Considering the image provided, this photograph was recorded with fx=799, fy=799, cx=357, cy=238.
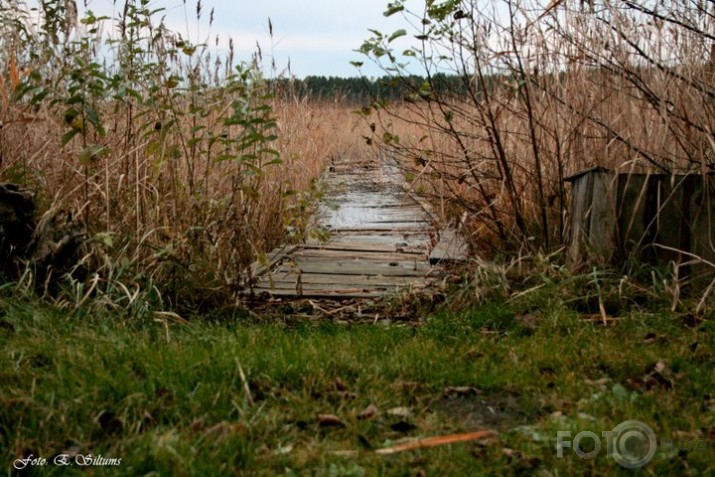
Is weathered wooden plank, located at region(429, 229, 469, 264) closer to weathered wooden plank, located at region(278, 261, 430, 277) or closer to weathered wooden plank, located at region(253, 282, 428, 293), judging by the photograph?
weathered wooden plank, located at region(278, 261, 430, 277)

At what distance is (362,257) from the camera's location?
5.80m

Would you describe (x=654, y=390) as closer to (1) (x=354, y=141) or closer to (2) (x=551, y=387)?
(2) (x=551, y=387)

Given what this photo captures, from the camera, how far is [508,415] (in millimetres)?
2762

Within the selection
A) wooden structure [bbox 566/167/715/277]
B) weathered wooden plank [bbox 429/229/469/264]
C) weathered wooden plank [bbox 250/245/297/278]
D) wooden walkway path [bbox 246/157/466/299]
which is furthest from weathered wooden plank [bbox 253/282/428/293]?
wooden structure [bbox 566/167/715/277]

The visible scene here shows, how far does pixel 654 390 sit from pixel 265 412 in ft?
4.63

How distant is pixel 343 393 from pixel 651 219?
218 cm

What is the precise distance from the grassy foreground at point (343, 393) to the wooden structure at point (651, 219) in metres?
0.52

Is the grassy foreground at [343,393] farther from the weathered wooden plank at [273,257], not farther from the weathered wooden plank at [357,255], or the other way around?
the weathered wooden plank at [357,255]

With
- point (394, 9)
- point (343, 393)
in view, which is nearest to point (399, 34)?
point (394, 9)

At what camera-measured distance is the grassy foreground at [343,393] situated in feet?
7.71

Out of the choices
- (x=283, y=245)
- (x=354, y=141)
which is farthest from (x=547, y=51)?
(x=354, y=141)

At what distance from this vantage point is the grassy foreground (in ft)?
7.71

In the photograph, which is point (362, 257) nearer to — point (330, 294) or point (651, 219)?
point (330, 294)

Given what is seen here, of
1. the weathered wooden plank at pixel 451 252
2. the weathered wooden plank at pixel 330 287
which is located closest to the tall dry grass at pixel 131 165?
the weathered wooden plank at pixel 330 287
